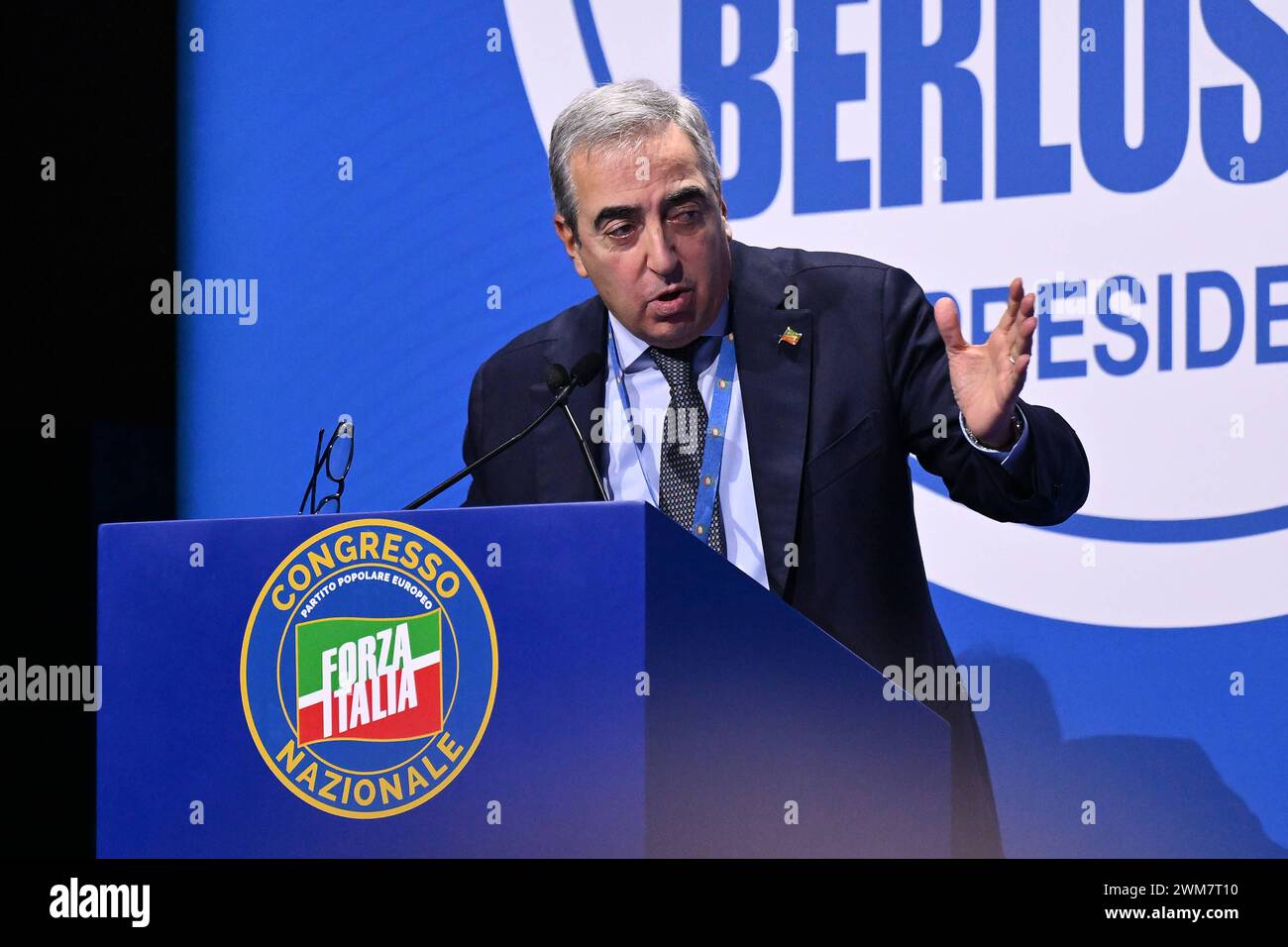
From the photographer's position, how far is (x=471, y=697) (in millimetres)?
1483

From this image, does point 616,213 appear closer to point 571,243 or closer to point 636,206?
point 636,206

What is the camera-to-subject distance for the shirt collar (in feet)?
8.30

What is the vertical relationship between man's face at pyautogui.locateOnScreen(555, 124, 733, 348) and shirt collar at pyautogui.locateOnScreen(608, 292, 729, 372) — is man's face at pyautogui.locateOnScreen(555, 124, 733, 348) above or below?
above

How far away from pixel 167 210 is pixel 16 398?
634 millimetres

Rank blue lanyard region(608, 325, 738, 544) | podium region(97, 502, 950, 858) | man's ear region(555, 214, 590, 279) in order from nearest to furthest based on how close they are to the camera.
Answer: podium region(97, 502, 950, 858) → blue lanyard region(608, 325, 738, 544) → man's ear region(555, 214, 590, 279)

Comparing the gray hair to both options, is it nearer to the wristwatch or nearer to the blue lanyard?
the blue lanyard

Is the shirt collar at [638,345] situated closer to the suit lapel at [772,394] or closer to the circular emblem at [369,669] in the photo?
the suit lapel at [772,394]

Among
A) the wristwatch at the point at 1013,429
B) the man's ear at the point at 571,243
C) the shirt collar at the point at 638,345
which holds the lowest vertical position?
the wristwatch at the point at 1013,429

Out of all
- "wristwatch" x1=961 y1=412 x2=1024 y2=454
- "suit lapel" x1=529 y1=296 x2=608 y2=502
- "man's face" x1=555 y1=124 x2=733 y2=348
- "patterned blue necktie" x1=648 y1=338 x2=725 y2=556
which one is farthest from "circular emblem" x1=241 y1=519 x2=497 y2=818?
"man's face" x1=555 y1=124 x2=733 y2=348

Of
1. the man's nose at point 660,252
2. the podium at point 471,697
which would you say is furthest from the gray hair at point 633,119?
the podium at point 471,697

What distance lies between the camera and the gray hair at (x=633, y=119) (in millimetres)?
2465

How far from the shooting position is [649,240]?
247cm

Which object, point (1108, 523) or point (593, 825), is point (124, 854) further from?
point (1108, 523)
